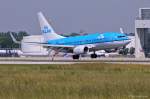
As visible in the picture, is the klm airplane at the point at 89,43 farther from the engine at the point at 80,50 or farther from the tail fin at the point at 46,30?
the tail fin at the point at 46,30

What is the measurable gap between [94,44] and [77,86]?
6009 centimetres

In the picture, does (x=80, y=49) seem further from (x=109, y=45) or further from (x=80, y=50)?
(x=109, y=45)

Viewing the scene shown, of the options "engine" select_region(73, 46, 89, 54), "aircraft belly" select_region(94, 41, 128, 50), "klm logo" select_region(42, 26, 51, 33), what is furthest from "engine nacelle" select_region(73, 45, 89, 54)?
"klm logo" select_region(42, 26, 51, 33)

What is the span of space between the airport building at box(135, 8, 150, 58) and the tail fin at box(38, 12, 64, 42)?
1068 inches

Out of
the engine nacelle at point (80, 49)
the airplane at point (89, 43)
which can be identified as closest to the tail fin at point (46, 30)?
the airplane at point (89, 43)

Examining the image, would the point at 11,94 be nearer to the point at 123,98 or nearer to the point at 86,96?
the point at 86,96

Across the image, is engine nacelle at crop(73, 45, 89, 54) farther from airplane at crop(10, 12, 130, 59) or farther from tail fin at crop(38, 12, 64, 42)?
tail fin at crop(38, 12, 64, 42)

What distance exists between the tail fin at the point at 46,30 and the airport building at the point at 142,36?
27121 millimetres

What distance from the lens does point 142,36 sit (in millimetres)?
133125

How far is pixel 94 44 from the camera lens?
92.0 meters

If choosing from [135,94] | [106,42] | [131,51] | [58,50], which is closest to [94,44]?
[106,42]

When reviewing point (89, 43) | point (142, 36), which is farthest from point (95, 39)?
point (142, 36)

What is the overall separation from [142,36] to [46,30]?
34.1 metres

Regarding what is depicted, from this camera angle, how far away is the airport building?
424 ft
